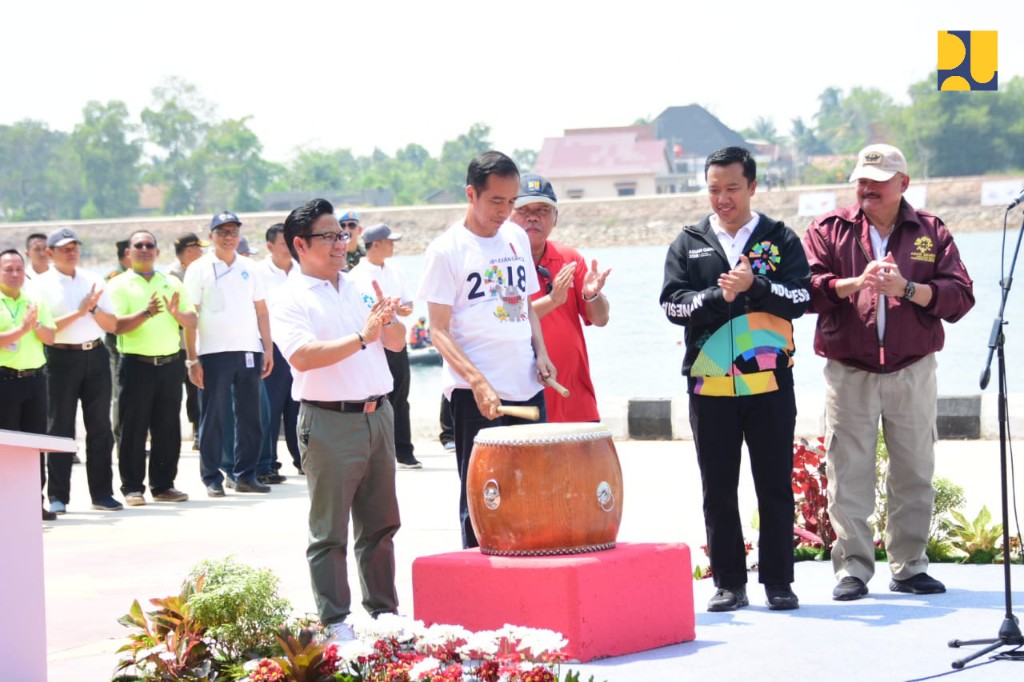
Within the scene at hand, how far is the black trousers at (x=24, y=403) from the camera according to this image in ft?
35.2

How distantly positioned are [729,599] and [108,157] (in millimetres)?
148118

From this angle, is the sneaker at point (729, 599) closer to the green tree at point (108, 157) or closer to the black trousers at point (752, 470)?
the black trousers at point (752, 470)

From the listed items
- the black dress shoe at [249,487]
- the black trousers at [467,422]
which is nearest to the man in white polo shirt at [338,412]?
the black trousers at [467,422]

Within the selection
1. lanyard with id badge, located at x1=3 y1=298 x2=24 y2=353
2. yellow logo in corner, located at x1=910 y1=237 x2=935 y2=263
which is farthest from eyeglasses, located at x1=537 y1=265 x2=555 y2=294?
lanyard with id badge, located at x1=3 y1=298 x2=24 y2=353

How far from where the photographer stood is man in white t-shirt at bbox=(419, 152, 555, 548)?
23.2 ft

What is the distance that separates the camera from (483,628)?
646 cm

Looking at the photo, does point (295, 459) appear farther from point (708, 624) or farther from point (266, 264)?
point (708, 624)

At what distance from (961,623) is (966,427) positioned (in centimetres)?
724

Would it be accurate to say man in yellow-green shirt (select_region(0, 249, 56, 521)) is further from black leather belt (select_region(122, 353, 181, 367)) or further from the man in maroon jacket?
the man in maroon jacket

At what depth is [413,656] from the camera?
5.79 m

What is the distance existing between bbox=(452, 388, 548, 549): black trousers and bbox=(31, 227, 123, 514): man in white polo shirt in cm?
510

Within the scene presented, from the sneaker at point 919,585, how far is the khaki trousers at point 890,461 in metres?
0.03

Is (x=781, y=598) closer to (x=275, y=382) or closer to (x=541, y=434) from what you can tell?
(x=541, y=434)

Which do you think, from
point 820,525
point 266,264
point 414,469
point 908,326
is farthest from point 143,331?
point 908,326
